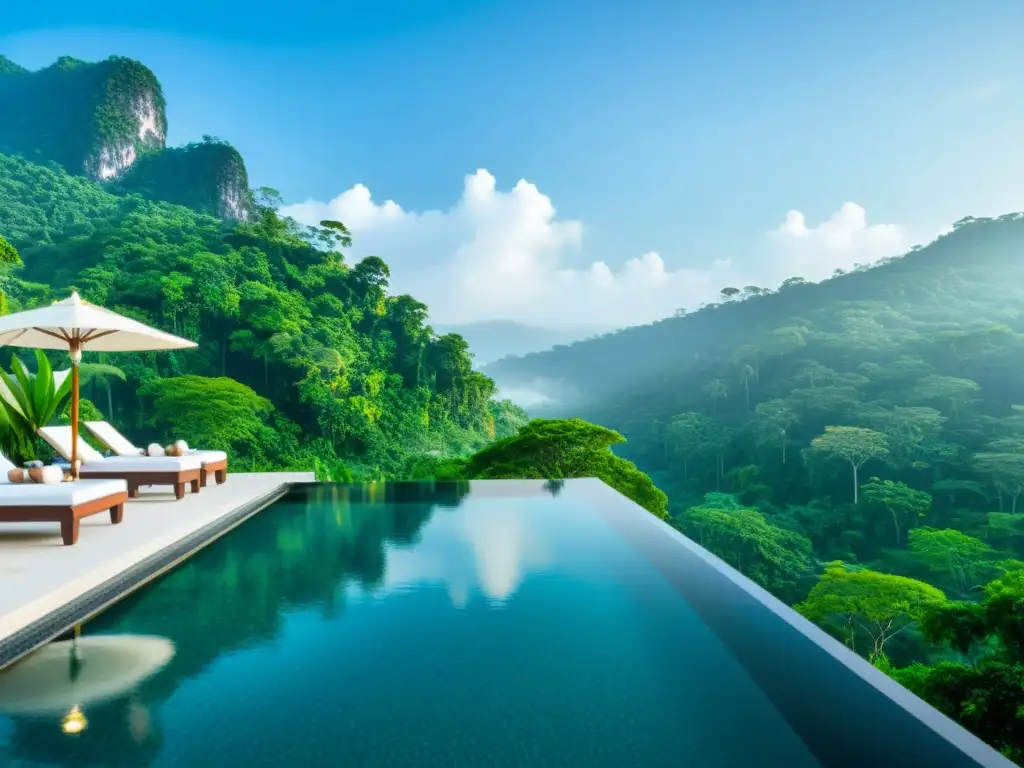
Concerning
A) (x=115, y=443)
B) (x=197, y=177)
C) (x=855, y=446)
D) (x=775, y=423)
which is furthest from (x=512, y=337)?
(x=115, y=443)

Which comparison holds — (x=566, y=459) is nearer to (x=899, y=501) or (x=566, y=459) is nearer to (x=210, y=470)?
(x=210, y=470)

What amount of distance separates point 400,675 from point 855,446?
30947mm

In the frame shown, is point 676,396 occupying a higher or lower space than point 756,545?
higher

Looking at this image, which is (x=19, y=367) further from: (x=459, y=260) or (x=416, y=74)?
(x=459, y=260)

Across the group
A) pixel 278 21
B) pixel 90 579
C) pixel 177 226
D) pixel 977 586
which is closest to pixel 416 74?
pixel 278 21

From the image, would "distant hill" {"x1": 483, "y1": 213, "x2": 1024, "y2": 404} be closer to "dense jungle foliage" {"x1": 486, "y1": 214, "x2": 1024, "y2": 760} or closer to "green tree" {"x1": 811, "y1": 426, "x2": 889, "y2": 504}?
"dense jungle foliage" {"x1": 486, "y1": 214, "x2": 1024, "y2": 760}

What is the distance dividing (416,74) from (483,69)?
9.51 feet

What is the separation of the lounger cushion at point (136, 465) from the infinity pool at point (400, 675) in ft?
6.97

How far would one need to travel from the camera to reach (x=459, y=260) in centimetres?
3338

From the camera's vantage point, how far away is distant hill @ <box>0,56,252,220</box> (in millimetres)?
36094

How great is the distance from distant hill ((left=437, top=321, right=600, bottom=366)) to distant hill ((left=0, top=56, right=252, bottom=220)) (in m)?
13.6

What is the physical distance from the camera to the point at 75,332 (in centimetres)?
649

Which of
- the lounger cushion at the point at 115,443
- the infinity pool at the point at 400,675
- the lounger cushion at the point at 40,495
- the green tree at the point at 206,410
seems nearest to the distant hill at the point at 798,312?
the green tree at the point at 206,410

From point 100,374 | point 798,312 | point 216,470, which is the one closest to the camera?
point 216,470
